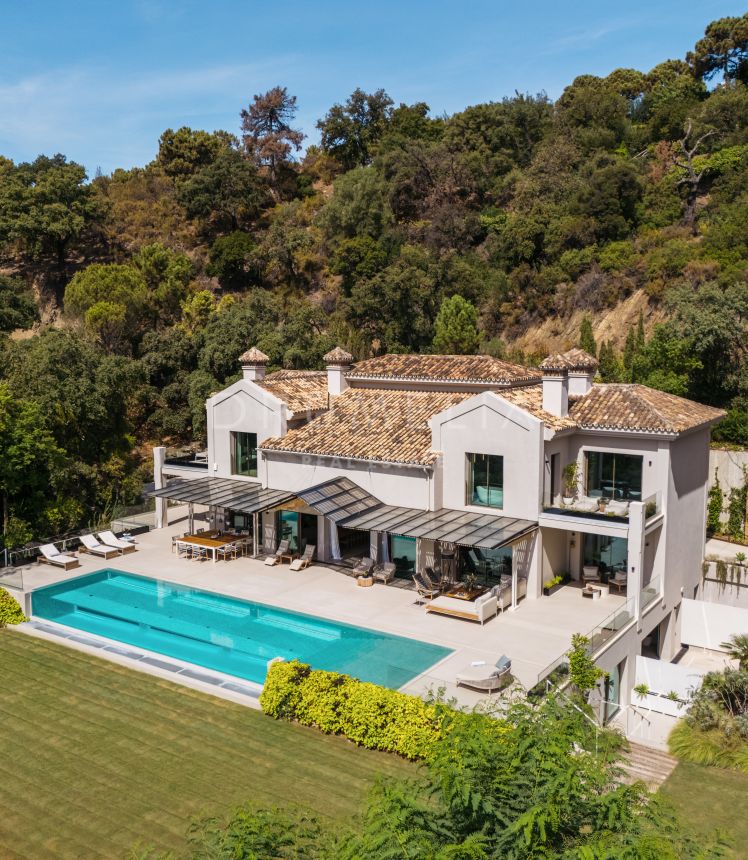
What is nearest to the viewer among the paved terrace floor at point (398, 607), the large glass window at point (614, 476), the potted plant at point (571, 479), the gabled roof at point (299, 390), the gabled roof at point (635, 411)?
the paved terrace floor at point (398, 607)

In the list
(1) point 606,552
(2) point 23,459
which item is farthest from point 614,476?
(2) point 23,459

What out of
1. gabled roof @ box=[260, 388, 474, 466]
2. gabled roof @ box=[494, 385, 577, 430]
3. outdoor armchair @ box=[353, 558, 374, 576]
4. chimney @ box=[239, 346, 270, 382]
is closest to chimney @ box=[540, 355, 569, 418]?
gabled roof @ box=[494, 385, 577, 430]

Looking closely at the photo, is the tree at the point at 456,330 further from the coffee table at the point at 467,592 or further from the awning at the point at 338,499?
the coffee table at the point at 467,592

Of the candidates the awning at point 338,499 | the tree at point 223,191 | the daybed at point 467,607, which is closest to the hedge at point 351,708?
the daybed at point 467,607

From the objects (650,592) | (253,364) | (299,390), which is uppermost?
(253,364)

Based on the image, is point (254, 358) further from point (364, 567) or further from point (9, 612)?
point (9, 612)

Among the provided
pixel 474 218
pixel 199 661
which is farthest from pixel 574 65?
pixel 199 661
